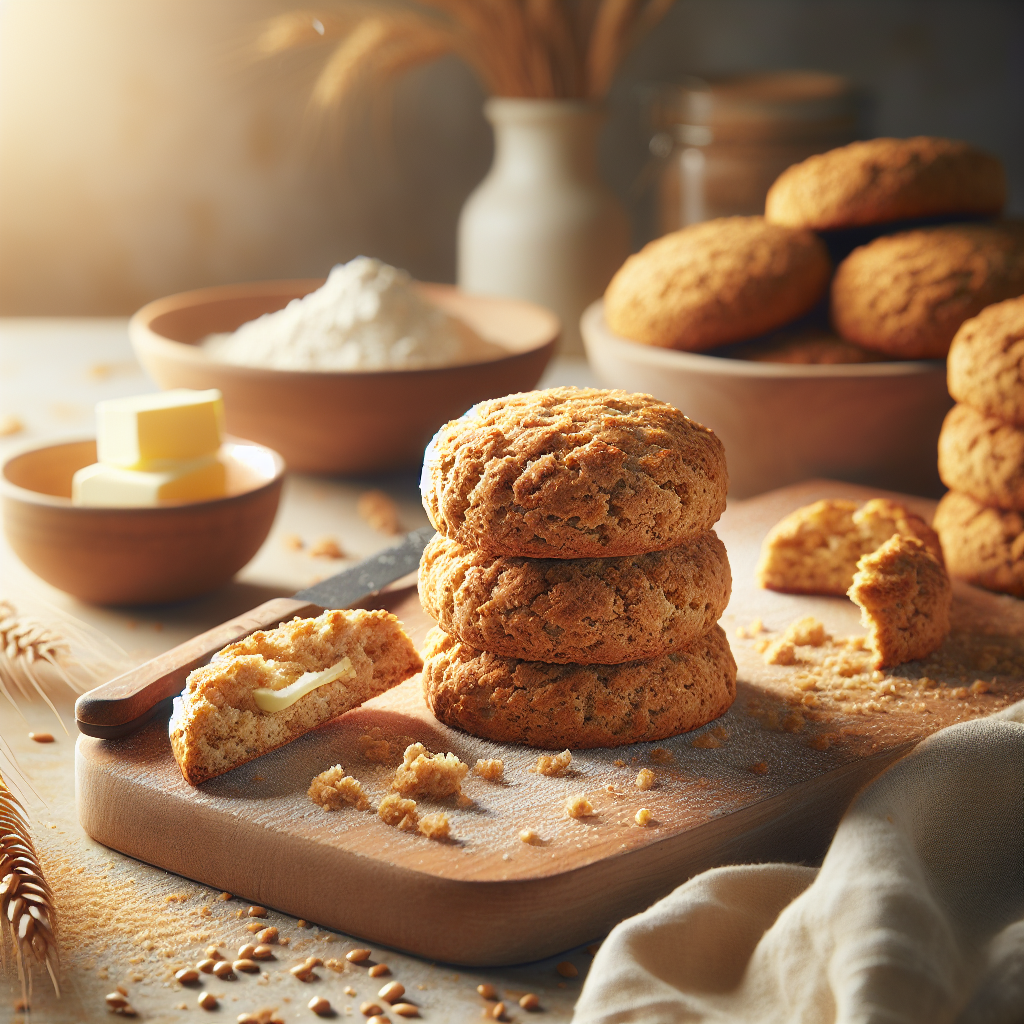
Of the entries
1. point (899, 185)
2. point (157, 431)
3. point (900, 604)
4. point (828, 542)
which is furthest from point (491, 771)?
point (899, 185)

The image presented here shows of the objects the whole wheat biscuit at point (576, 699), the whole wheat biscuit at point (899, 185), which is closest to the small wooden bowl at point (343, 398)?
the whole wheat biscuit at point (899, 185)

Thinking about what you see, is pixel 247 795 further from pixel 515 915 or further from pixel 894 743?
pixel 894 743

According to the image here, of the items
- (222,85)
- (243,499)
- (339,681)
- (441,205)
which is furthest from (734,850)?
(222,85)

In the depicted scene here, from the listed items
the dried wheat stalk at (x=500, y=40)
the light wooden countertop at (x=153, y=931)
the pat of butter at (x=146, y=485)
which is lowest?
the light wooden countertop at (x=153, y=931)

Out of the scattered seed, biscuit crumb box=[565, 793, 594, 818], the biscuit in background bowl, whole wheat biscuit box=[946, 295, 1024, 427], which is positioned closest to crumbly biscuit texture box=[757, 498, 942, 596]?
whole wheat biscuit box=[946, 295, 1024, 427]

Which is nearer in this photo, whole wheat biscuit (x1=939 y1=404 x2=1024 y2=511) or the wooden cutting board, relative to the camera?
the wooden cutting board

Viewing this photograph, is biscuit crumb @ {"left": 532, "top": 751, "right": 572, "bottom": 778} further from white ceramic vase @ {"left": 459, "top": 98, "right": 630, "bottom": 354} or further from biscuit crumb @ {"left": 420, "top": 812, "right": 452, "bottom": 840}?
white ceramic vase @ {"left": 459, "top": 98, "right": 630, "bottom": 354}

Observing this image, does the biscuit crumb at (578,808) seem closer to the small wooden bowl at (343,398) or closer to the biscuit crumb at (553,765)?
the biscuit crumb at (553,765)
